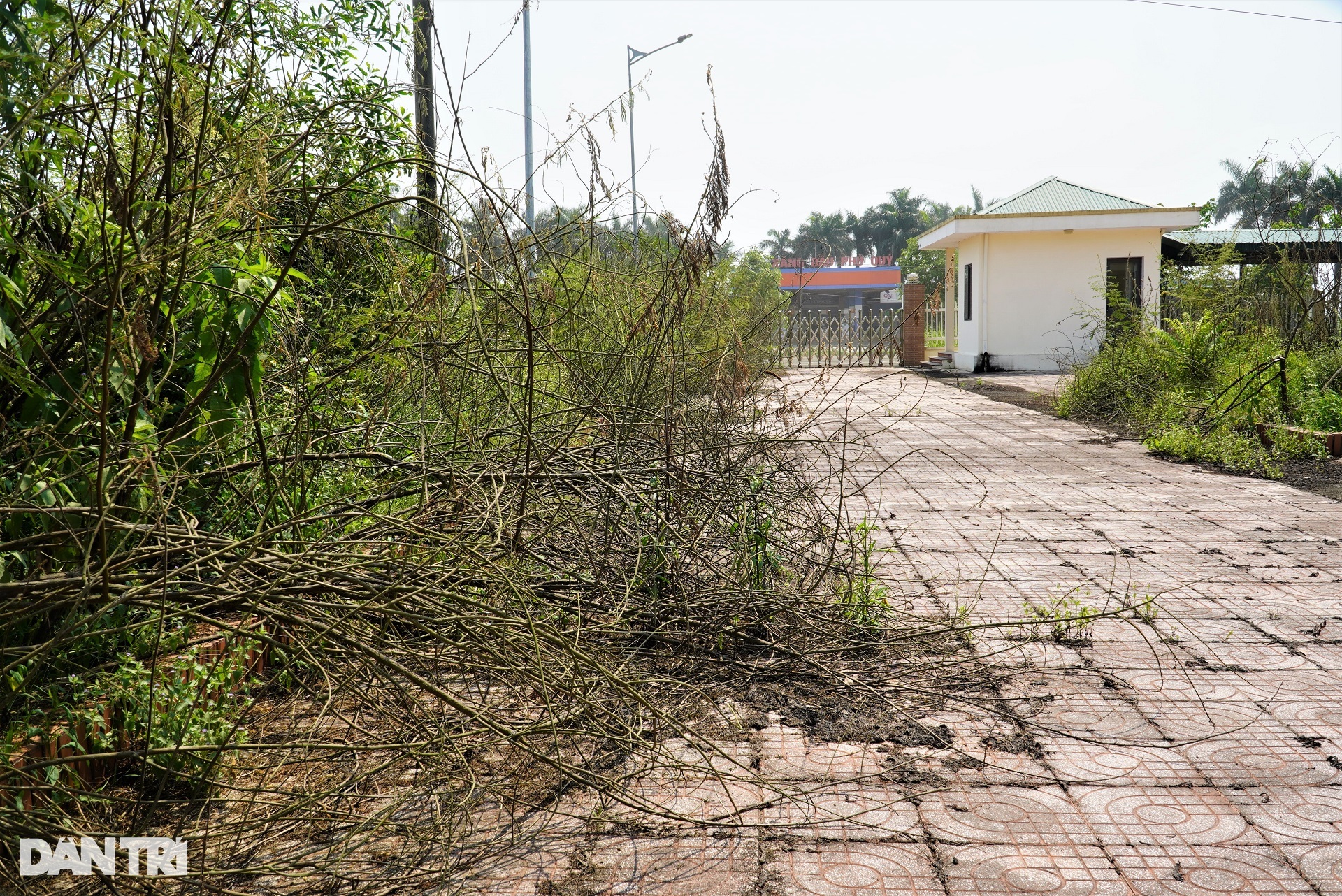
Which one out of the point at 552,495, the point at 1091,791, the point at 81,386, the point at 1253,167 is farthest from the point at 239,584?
the point at 1253,167

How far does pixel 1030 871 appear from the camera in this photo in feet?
8.14

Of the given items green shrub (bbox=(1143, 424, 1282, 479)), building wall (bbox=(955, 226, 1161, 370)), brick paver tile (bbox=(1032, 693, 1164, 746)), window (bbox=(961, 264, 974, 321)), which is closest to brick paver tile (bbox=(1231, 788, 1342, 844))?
brick paver tile (bbox=(1032, 693, 1164, 746))

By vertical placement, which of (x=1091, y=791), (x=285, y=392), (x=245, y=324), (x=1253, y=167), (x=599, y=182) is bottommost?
(x=1091, y=791)

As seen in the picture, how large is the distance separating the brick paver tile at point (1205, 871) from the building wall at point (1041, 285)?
22.4 m

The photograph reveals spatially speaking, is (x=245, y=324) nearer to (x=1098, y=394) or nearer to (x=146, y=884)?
(x=146, y=884)

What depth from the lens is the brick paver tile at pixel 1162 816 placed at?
2.63 metres

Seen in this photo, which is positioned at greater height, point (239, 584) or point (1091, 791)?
point (239, 584)

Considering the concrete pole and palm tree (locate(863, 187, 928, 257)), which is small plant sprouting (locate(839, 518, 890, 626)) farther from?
palm tree (locate(863, 187, 928, 257))

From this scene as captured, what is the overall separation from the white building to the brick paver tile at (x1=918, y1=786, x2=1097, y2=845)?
21951mm

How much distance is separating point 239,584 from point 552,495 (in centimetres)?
165

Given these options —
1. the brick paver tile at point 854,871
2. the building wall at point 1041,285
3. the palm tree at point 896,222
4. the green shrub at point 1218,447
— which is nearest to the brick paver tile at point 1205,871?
the brick paver tile at point 854,871

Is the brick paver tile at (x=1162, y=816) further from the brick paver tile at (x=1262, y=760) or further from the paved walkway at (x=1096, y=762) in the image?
the brick paver tile at (x=1262, y=760)

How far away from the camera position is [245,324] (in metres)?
3.07

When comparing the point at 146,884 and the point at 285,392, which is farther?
the point at 285,392
